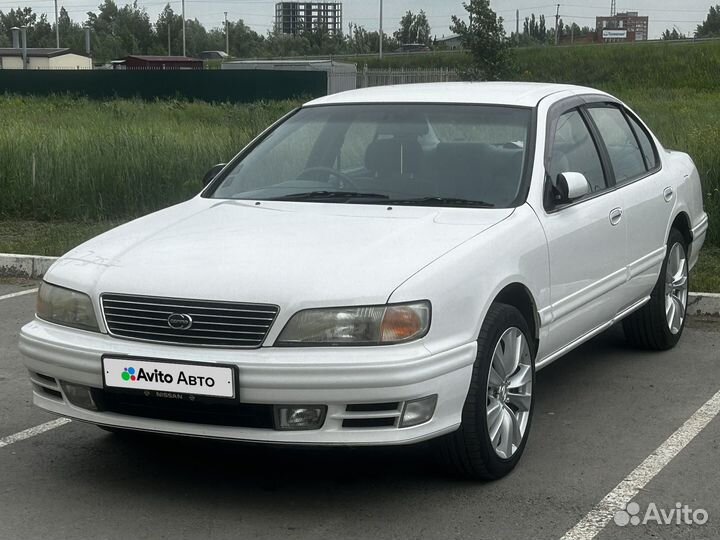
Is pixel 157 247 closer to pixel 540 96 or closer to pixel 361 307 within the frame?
pixel 361 307

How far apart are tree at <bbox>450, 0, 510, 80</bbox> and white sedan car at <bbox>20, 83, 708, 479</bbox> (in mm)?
25730

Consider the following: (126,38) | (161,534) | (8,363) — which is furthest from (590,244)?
(126,38)

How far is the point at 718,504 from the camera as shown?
4250 mm

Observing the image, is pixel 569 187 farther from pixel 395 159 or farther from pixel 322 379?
pixel 322 379

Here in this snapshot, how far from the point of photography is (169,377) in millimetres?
3986

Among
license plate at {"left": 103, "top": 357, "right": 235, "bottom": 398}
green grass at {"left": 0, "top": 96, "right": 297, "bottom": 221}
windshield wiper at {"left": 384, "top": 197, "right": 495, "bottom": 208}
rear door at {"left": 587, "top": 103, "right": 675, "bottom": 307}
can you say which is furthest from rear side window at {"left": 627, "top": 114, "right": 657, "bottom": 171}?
green grass at {"left": 0, "top": 96, "right": 297, "bottom": 221}

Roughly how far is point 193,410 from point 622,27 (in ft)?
434

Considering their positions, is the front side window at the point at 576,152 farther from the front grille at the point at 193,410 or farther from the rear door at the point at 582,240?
the front grille at the point at 193,410

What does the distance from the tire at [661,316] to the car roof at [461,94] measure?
3.78 ft

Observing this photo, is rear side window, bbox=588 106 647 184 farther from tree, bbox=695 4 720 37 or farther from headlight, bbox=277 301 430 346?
tree, bbox=695 4 720 37

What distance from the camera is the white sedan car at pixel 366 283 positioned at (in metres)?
3.95

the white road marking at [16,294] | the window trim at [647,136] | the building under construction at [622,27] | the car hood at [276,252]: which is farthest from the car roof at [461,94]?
the building under construction at [622,27]

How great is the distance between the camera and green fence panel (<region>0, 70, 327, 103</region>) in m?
38.3

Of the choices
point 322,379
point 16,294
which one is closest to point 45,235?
point 16,294
